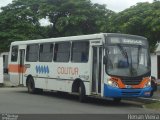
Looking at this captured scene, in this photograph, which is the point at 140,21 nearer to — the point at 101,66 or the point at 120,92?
the point at 101,66

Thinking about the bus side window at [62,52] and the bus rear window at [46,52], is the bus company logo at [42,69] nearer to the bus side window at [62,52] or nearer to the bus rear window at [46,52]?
the bus rear window at [46,52]

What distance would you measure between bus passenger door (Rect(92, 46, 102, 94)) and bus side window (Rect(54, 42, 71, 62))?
2274mm

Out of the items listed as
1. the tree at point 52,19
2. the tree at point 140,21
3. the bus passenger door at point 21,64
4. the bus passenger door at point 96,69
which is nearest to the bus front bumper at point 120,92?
the bus passenger door at point 96,69

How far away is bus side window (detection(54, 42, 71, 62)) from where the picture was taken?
21.9 metres

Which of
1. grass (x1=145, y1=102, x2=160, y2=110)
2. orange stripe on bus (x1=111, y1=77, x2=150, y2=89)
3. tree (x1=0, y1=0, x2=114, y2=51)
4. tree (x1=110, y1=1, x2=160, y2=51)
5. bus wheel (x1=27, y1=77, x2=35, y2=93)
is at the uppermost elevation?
tree (x1=0, y1=0, x2=114, y2=51)

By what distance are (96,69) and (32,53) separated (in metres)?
6.89

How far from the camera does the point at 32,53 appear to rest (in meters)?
25.7

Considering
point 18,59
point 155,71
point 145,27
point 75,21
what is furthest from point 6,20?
point 145,27

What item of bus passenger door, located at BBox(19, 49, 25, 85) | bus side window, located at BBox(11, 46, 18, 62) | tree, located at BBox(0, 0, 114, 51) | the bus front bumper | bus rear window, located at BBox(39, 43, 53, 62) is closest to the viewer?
the bus front bumper

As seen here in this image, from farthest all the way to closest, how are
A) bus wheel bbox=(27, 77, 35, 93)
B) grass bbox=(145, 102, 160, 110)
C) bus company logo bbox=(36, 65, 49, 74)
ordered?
bus wheel bbox=(27, 77, 35, 93), bus company logo bbox=(36, 65, 49, 74), grass bbox=(145, 102, 160, 110)

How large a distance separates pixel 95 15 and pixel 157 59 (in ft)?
33.6

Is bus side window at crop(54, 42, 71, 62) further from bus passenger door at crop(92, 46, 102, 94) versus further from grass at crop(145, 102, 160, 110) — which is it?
grass at crop(145, 102, 160, 110)

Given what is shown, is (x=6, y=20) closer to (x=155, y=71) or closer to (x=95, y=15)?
(x=95, y=15)

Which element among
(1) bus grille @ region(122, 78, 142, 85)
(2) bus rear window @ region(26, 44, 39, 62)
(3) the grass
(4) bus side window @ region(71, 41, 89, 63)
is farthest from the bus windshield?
(2) bus rear window @ region(26, 44, 39, 62)
